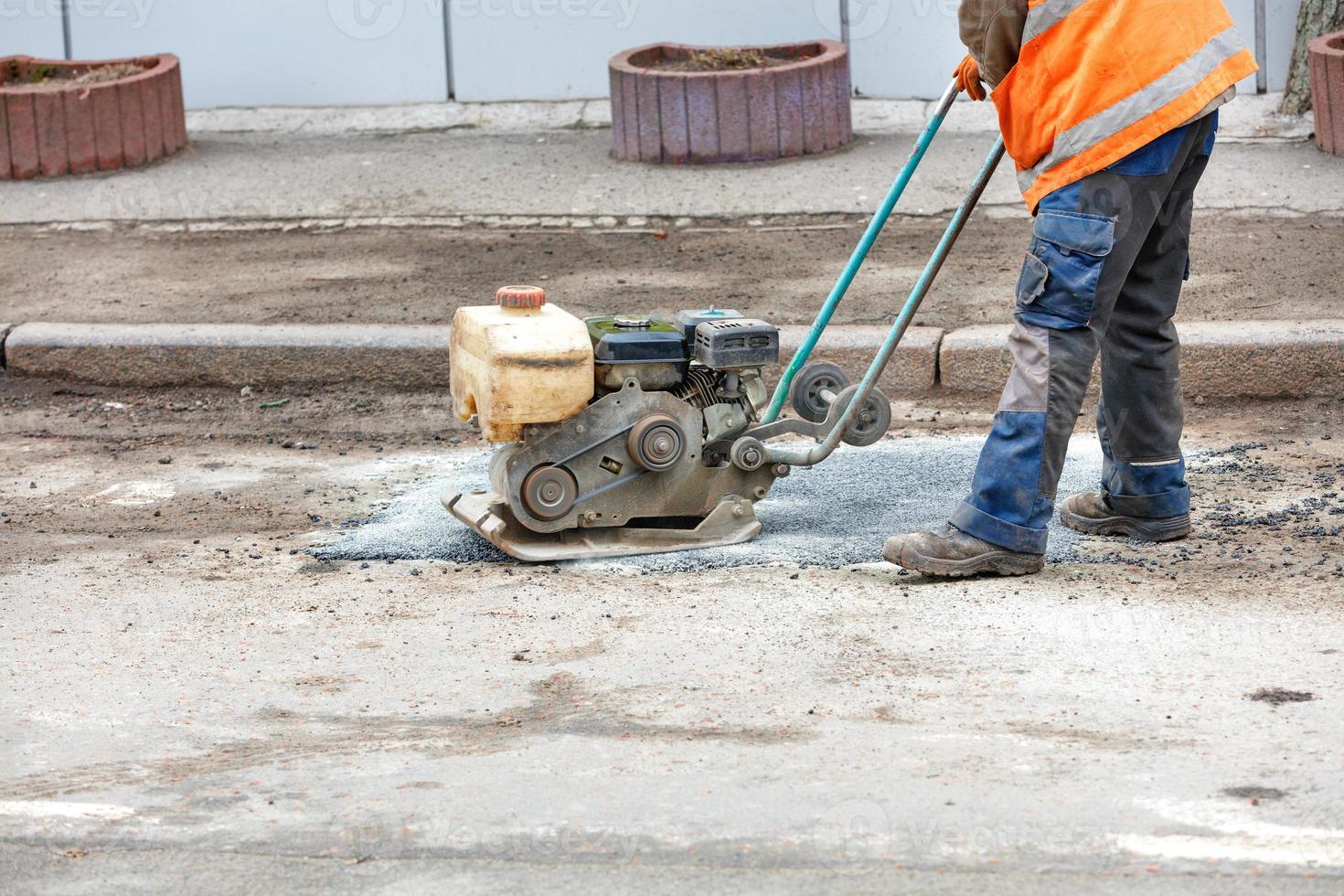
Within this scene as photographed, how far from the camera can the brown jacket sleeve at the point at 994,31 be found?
3686mm

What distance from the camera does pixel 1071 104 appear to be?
3.72 metres

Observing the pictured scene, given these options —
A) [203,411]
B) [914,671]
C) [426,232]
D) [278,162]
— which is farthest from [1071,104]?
[278,162]

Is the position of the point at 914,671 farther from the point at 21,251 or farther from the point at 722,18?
the point at 722,18

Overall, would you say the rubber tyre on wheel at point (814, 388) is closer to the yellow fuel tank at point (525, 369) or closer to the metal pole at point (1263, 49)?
the yellow fuel tank at point (525, 369)

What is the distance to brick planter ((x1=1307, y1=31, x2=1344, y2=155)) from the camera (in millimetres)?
7840

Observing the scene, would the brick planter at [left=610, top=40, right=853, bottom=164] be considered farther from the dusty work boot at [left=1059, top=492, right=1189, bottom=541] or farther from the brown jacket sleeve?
the brown jacket sleeve

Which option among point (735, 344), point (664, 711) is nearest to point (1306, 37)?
point (735, 344)

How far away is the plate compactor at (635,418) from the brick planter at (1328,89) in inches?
176

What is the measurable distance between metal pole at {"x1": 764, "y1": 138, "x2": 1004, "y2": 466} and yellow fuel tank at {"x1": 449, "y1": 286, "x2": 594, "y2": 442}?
57 centimetres

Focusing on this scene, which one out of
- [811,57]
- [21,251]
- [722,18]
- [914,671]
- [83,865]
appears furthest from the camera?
[722,18]

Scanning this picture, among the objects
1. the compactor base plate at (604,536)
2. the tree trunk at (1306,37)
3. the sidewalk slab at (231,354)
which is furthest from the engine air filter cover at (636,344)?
the tree trunk at (1306,37)

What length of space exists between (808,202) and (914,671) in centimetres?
469

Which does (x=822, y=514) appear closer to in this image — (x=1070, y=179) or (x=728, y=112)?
(x=1070, y=179)

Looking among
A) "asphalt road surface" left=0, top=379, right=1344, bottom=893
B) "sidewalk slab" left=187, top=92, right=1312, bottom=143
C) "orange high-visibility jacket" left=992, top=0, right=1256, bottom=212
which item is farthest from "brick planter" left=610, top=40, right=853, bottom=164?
"orange high-visibility jacket" left=992, top=0, right=1256, bottom=212
